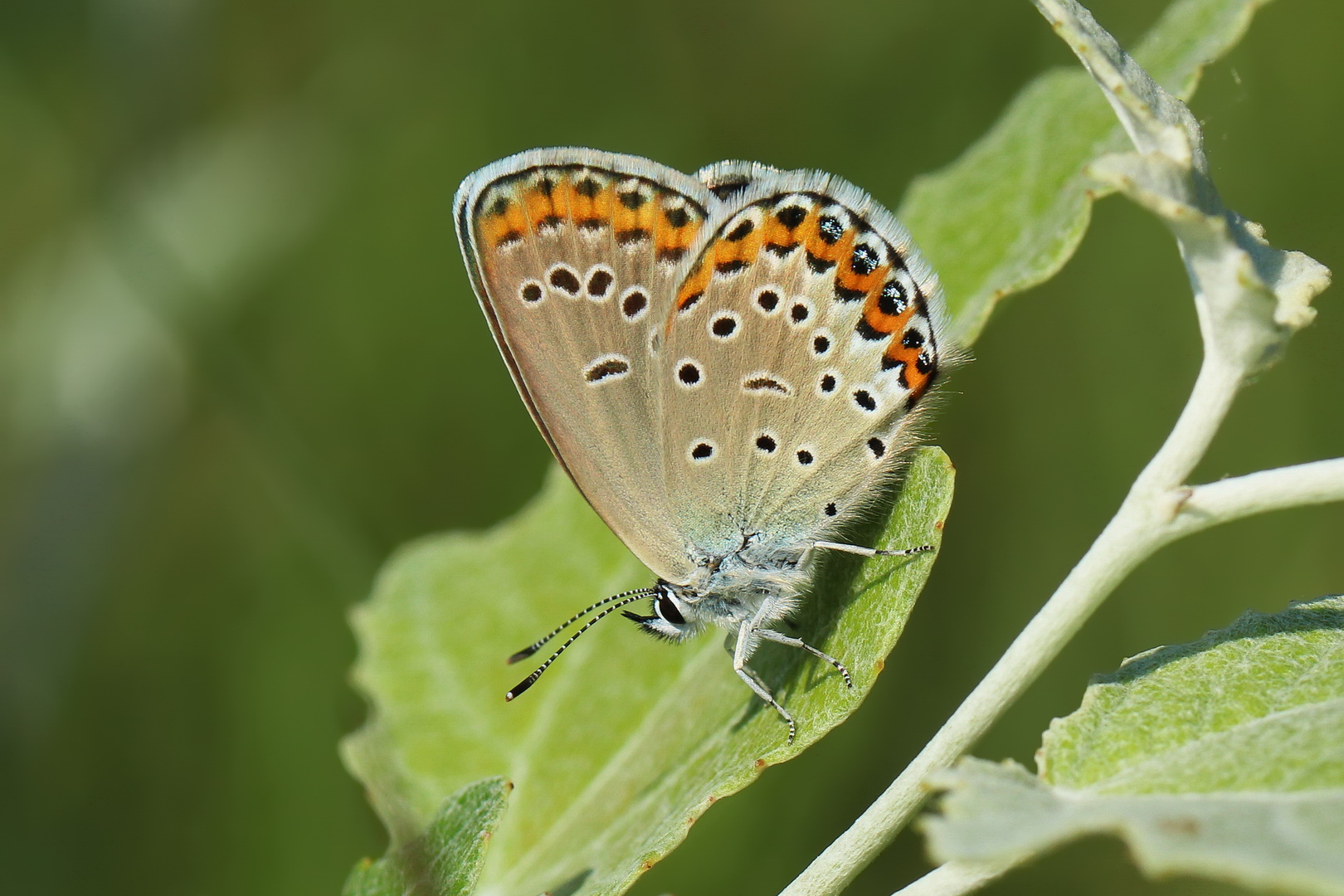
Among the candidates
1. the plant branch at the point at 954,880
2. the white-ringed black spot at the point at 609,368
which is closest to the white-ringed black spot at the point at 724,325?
the white-ringed black spot at the point at 609,368

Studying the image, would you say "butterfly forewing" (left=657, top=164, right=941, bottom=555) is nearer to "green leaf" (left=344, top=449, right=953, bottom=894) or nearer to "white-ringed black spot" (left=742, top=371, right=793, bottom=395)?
"white-ringed black spot" (left=742, top=371, right=793, bottom=395)

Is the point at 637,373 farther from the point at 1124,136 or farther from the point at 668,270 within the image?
the point at 1124,136

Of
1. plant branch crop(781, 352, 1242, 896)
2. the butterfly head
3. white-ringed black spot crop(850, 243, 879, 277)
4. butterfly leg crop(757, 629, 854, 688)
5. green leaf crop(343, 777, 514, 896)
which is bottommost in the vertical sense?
plant branch crop(781, 352, 1242, 896)

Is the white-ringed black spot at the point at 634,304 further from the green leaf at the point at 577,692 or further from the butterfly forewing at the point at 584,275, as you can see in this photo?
the green leaf at the point at 577,692

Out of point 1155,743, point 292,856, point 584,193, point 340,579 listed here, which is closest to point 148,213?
point 340,579

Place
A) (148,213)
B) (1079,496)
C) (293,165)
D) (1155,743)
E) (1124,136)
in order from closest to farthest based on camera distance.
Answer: (1155,743) → (1124,136) → (1079,496) → (148,213) → (293,165)

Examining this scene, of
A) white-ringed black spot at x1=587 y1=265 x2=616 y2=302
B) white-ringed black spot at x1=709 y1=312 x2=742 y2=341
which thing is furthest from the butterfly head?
white-ringed black spot at x1=587 y1=265 x2=616 y2=302
